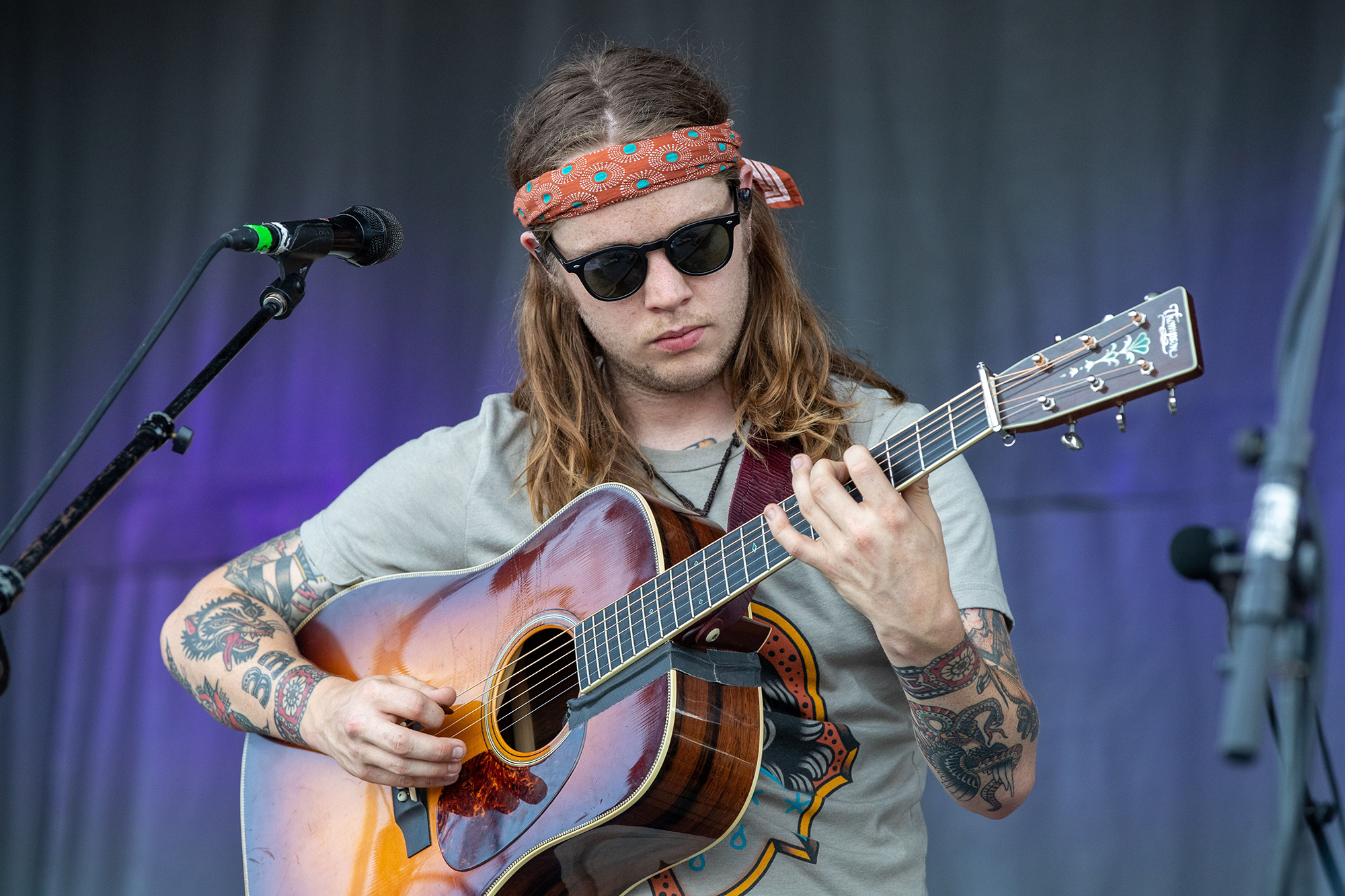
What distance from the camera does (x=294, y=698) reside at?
6.41 feet

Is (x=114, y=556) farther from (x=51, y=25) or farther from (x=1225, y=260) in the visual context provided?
(x=1225, y=260)

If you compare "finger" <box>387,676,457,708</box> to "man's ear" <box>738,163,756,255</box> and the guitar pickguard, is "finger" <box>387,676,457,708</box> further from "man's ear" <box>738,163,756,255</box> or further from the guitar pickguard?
"man's ear" <box>738,163,756,255</box>

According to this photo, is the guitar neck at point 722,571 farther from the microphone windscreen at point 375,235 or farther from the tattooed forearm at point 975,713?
the microphone windscreen at point 375,235

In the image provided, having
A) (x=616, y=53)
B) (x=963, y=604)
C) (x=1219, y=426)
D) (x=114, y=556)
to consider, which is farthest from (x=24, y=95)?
(x=1219, y=426)

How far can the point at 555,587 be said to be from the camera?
1810 millimetres

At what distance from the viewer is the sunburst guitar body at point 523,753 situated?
1572 mm

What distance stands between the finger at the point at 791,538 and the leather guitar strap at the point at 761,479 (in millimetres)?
325

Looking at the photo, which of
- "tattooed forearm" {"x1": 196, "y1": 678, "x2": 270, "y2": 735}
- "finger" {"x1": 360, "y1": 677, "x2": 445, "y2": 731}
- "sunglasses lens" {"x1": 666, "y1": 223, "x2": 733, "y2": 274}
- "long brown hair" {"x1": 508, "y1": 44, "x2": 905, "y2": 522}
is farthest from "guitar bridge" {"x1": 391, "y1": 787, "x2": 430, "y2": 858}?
"sunglasses lens" {"x1": 666, "y1": 223, "x2": 733, "y2": 274}

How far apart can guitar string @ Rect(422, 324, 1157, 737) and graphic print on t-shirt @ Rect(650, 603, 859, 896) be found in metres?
0.19

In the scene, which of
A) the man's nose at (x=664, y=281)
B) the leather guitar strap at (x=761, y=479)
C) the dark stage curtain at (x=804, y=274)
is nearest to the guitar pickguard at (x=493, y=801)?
the leather guitar strap at (x=761, y=479)

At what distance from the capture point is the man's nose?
1.86 m

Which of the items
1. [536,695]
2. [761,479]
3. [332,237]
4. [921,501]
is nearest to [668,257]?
[761,479]

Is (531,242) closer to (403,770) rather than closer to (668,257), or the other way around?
(668,257)

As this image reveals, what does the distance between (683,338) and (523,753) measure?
2.44ft
